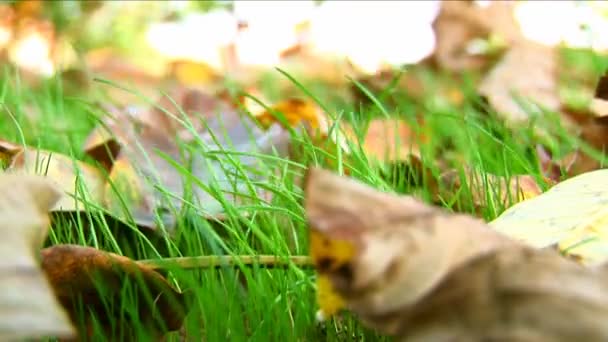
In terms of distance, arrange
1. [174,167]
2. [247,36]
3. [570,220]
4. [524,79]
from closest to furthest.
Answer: [570,220] < [174,167] < [524,79] < [247,36]

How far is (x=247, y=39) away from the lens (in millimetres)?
3021

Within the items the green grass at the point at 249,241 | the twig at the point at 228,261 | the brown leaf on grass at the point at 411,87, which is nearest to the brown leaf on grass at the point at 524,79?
the brown leaf on grass at the point at 411,87

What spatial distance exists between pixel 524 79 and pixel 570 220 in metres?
1.36

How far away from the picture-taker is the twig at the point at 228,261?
72 centimetres

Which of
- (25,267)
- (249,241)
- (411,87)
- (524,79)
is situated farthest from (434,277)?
(411,87)

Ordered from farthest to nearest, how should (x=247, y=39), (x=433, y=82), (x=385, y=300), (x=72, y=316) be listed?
(x=247, y=39) < (x=433, y=82) < (x=72, y=316) < (x=385, y=300)

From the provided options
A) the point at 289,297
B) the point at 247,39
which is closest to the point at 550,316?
the point at 289,297

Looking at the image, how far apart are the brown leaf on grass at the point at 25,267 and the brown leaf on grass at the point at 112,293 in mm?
183

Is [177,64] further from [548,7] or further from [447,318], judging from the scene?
[447,318]

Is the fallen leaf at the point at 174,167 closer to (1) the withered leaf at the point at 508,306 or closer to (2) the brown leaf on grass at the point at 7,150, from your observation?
(2) the brown leaf on grass at the point at 7,150

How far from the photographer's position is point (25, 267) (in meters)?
0.43

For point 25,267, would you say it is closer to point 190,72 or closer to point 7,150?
point 7,150

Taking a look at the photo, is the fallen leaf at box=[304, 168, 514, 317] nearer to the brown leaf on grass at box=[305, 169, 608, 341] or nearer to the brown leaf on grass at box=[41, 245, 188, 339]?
the brown leaf on grass at box=[305, 169, 608, 341]

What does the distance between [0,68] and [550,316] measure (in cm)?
211
